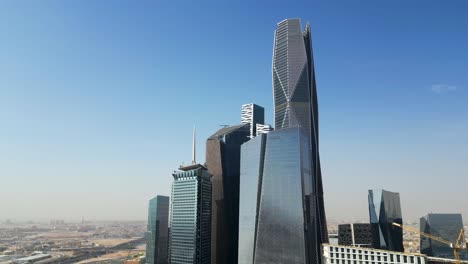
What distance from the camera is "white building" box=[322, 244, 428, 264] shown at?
115m

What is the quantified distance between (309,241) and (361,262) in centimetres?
5140

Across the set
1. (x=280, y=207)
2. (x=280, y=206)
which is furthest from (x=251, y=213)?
(x=280, y=206)

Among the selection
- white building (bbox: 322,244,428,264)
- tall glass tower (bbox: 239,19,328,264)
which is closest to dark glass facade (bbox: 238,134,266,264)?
tall glass tower (bbox: 239,19,328,264)

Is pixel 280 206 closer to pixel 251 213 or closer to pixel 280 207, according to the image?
pixel 280 207

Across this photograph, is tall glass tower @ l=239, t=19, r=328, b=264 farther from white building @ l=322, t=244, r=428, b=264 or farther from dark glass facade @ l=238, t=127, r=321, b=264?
white building @ l=322, t=244, r=428, b=264

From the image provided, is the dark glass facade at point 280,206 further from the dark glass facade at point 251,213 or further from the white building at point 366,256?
the white building at point 366,256

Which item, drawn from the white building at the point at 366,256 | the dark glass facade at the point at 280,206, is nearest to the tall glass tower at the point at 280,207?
the dark glass facade at the point at 280,206

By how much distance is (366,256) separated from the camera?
125m

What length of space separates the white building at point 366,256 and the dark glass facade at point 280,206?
37985mm

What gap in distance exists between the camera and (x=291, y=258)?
172 metres

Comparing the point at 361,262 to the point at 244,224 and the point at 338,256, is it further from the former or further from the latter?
the point at 244,224

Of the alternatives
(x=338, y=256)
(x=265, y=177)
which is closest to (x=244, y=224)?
(x=265, y=177)

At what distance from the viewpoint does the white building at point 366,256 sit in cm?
11475

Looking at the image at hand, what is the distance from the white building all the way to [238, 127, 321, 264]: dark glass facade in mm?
37985
